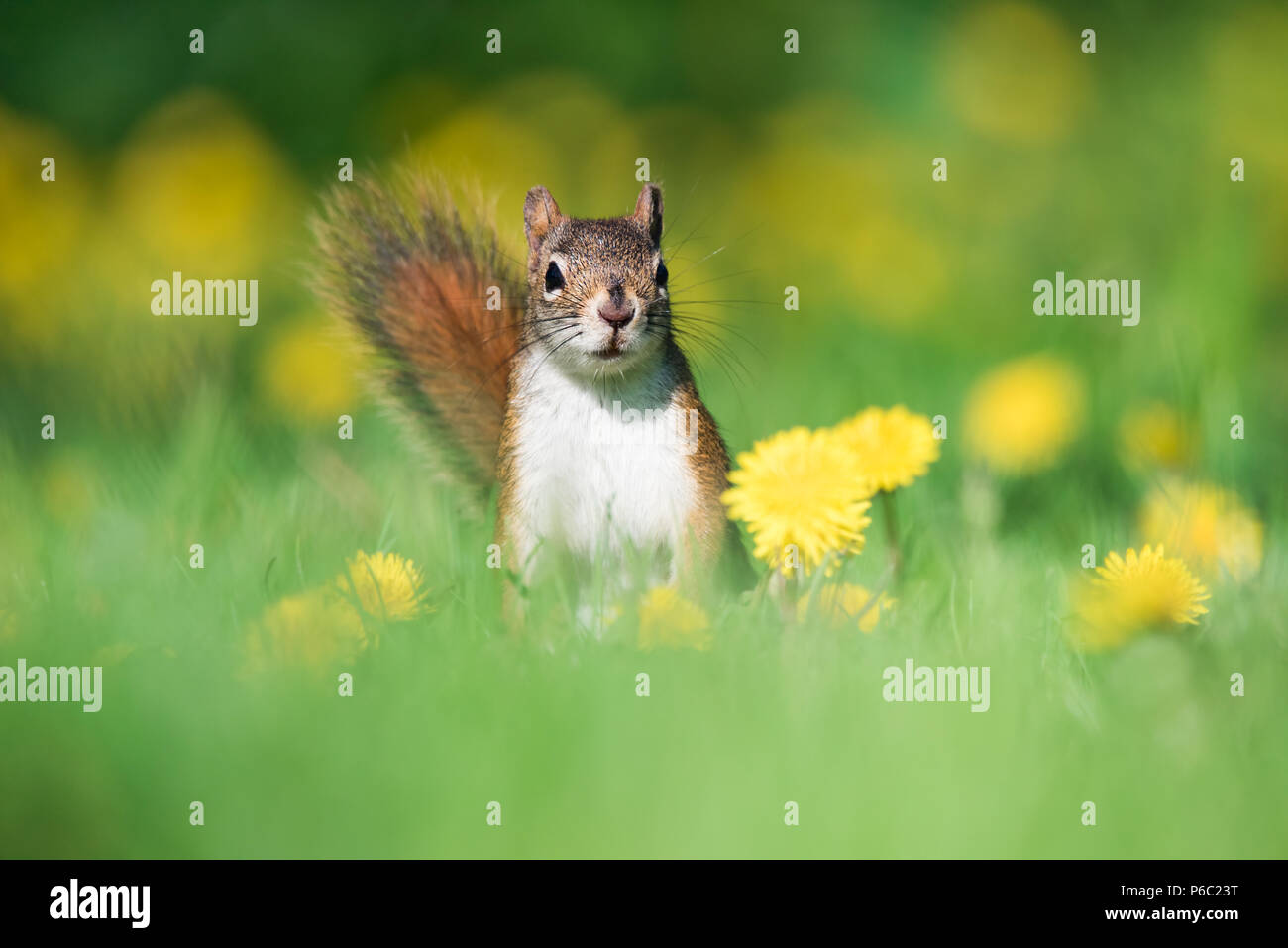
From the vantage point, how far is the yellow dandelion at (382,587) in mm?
2123

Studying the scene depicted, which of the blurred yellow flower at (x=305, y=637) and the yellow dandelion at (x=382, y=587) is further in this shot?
the yellow dandelion at (x=382, y=587)

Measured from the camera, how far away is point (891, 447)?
2293mm

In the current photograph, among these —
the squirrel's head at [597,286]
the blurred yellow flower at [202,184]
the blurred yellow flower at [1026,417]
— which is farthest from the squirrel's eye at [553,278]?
the blurred yellow flower at [202,184]

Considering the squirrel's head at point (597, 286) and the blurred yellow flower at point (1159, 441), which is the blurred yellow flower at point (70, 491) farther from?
the blurred yellow flower at point (1159, 441)

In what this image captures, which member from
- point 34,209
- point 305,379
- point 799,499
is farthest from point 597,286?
point 34,209

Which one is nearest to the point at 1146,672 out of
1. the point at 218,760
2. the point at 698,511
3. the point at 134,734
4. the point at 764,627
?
the point at 764,627

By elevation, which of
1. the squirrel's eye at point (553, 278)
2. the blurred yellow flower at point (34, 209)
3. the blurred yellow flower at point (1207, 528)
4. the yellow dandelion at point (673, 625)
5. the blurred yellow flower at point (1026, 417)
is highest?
the blurred yellow flower at point (34, 209)

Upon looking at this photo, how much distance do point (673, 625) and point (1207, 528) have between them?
4.14ft

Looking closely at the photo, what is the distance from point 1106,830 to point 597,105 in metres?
4.45

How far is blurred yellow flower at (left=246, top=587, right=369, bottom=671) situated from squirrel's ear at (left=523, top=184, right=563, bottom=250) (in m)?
0.94

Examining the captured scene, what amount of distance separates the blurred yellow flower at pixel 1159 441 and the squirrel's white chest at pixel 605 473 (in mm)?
1286

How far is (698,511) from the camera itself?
2.41 m

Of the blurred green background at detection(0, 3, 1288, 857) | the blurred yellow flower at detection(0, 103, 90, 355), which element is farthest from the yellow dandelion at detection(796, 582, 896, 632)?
the blurred yellow flower at detection(0, 103, 90, 355)

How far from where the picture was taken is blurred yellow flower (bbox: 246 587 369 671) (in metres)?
1.84
